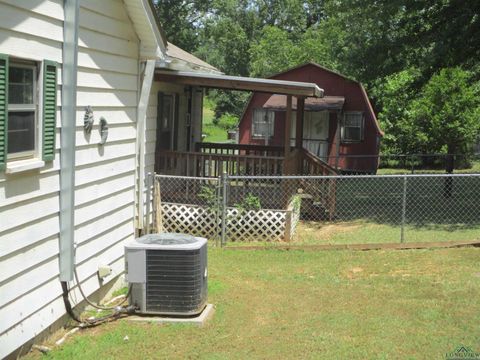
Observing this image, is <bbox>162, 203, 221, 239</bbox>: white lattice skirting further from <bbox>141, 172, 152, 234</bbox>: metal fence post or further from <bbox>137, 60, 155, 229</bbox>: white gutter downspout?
<bbox>137, 60, 155, 229</bbox>: white gutter downspout

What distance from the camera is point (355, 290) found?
23.6 ft

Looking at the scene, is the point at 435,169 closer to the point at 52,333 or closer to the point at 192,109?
the point at 192,109

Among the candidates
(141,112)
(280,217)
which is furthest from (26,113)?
(280,217)

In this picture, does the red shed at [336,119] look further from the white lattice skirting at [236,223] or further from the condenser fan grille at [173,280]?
the condenser fan grille at [173,280]

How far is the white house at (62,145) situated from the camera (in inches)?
183

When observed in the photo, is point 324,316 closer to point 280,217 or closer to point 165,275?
point 165,275

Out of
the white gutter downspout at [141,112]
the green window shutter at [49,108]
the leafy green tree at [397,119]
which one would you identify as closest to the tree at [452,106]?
the leafy green tree at [397,119]

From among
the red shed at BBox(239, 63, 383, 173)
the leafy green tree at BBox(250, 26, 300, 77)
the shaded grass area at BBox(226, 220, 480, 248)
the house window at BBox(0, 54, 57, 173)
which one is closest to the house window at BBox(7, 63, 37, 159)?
the house window at BBox(0, 54, 57, 173)

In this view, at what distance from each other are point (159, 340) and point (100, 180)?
2.06 m

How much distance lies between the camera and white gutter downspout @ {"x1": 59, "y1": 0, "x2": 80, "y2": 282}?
5.50 meters

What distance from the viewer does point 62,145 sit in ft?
18.2

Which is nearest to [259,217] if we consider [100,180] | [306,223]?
[306,223]

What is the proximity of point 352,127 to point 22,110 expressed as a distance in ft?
68.1

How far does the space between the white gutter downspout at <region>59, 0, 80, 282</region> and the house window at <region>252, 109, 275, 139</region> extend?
67.6ft
